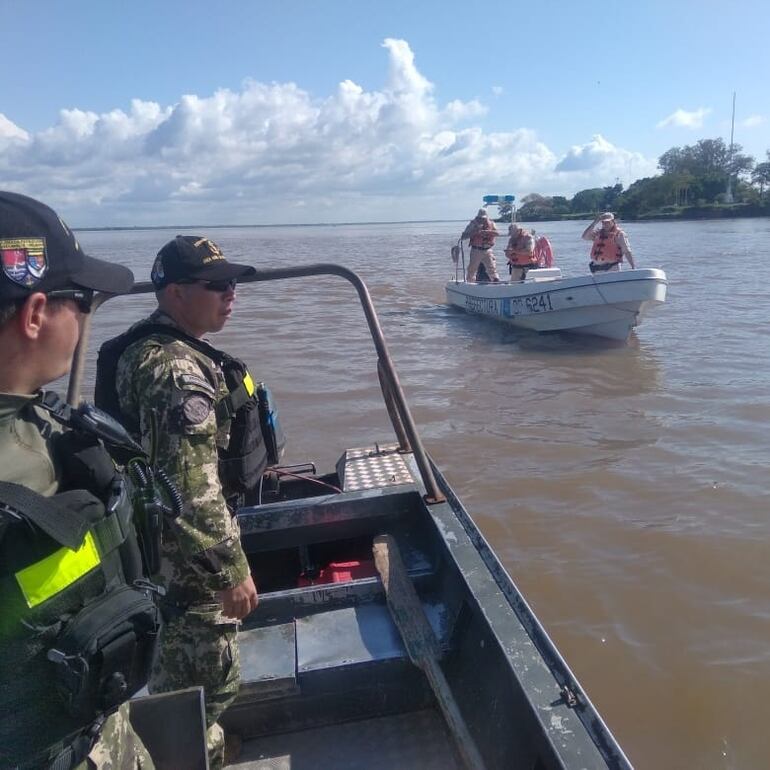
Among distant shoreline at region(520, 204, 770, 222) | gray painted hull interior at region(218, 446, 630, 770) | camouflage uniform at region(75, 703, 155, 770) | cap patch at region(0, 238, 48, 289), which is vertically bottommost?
gray painted hull interior at region(218, 446, 630, 770)

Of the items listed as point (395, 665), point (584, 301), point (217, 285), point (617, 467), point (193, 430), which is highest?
point (217, 285)

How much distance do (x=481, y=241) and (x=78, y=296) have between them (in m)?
14.3

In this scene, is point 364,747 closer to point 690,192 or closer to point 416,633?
point 416,633

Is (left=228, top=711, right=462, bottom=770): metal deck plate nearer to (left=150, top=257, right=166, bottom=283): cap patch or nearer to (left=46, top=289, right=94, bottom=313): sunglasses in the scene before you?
(left=150, top=257, right=166, bottom=283): cap patch

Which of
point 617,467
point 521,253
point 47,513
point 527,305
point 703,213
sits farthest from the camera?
point 703,213

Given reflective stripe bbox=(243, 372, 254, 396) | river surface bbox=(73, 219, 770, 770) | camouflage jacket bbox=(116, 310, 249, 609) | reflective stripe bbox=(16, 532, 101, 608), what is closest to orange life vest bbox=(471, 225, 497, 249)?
river surface bbox=(73, 219, 770, 770)

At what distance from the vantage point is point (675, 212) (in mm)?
68000

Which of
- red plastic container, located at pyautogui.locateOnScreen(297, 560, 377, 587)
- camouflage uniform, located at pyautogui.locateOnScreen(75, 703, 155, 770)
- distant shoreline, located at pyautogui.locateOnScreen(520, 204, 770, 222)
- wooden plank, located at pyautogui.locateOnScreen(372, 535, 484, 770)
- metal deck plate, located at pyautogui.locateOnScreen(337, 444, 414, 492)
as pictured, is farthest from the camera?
distant shoreline, located at pyautogui.locateOnScreen(520, 204, 770, 222)

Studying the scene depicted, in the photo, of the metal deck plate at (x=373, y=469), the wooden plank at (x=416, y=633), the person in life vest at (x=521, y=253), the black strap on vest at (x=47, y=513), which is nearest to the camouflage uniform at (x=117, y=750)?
the black strap on vest at (x=47, y=513)

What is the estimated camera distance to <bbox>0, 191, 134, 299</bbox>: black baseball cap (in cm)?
120

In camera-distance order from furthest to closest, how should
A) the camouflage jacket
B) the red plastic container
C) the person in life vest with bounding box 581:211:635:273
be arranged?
the person in life vest with bounding box 581:211:635:273 → the red plastic container → the camouflage jacket

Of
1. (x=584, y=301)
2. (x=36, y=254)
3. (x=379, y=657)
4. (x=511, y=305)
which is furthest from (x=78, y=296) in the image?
(x=511, y=305)

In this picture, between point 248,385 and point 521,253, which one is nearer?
point 248,385

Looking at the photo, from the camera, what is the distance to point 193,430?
1947 millimetres
